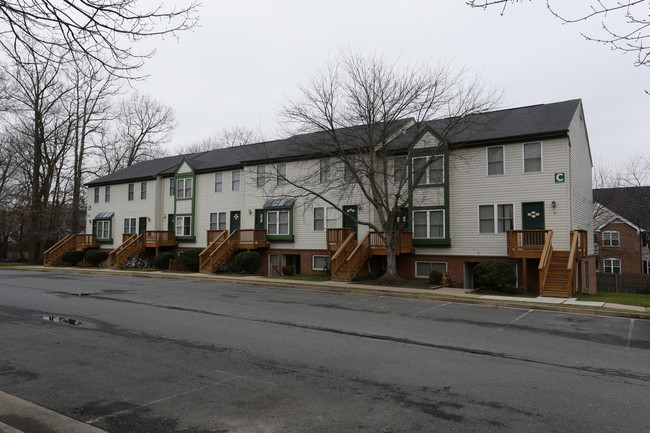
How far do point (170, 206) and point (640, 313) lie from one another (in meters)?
30.8

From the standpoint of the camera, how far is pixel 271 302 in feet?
48.8

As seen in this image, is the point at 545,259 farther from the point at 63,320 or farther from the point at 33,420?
the point at 33,420

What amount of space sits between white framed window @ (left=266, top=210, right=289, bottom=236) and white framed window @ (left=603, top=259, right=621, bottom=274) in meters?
33.2

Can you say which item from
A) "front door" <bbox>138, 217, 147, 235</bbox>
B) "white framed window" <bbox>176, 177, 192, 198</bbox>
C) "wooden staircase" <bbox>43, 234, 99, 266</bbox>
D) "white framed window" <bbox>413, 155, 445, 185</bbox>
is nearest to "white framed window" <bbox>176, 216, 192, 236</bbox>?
"white framed window" <bbox>176, 177, 192, 198</bbox>

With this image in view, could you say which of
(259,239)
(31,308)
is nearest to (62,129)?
(259,239)

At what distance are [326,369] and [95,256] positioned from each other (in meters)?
33.3

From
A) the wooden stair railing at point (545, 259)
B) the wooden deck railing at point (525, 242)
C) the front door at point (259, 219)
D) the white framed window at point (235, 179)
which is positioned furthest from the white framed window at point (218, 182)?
the wooden stair railing at point (545, 259)

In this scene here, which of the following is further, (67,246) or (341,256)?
(67,246)

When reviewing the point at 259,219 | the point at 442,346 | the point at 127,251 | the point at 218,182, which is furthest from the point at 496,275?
the point at 127,251

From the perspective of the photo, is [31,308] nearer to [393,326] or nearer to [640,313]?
[393,326]

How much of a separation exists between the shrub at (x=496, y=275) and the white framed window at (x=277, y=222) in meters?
12.8

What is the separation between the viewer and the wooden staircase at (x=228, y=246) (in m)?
26.9

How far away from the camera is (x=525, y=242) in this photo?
770 inches

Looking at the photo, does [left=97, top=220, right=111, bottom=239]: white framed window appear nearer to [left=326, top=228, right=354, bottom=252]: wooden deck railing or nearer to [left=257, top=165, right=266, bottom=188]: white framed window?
[left=257, top=165, right=266, bottom=188]: white framed window
